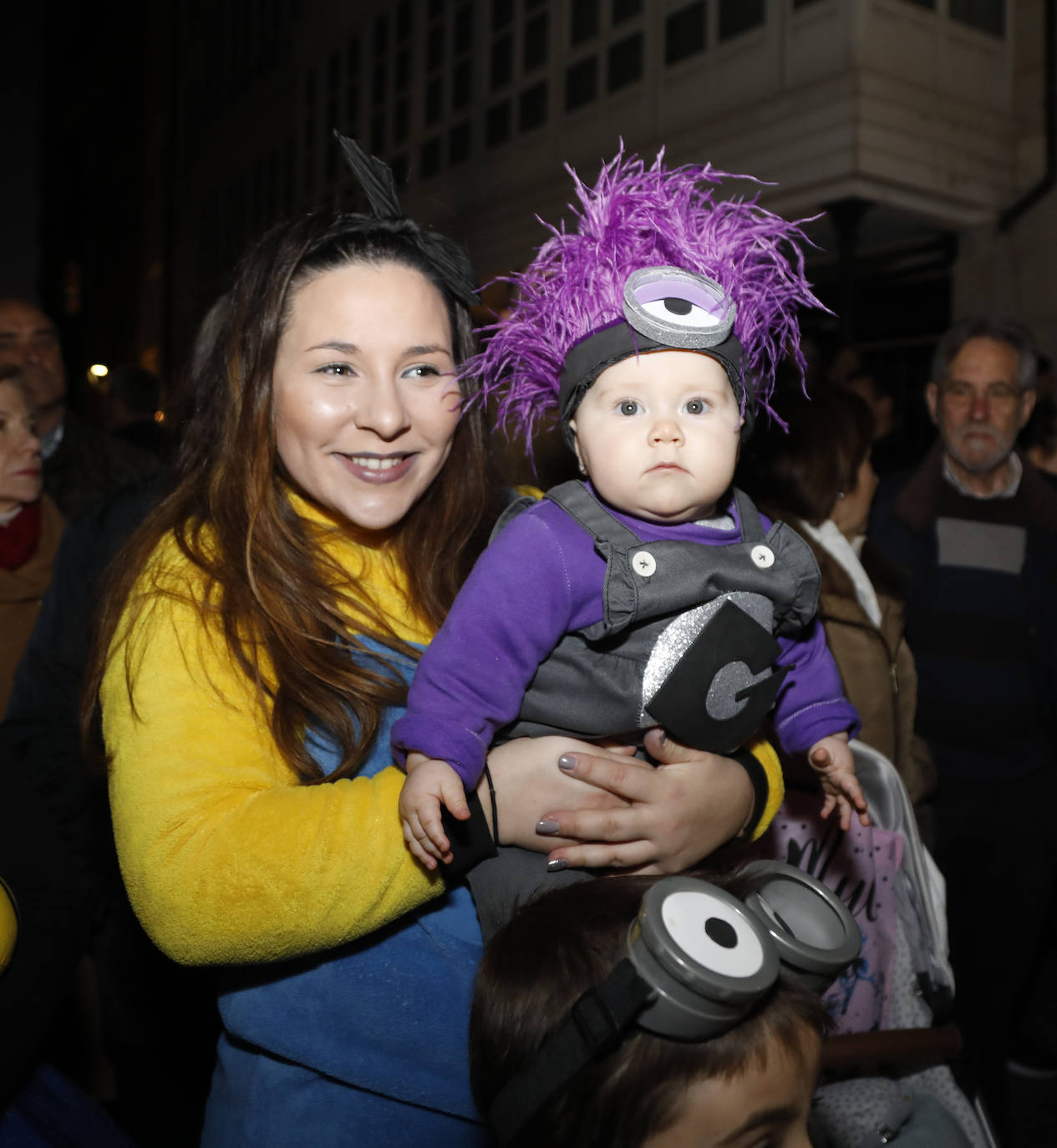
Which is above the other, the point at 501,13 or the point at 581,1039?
the point at 501,13

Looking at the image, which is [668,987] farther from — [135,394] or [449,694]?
[135,394]

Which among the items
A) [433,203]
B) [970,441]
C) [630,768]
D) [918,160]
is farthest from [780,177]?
[630,768]

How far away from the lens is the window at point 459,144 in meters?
12.8

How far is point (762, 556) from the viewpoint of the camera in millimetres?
1538

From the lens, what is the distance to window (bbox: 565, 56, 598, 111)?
10.6 meters

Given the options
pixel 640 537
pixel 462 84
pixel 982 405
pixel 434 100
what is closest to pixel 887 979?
pixel 640 537

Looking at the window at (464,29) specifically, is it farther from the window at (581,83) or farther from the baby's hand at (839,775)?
the baby's hand at (839,775)

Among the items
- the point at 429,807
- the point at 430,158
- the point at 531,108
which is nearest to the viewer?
the point at 429,807

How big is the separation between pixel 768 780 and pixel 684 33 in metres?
9.76

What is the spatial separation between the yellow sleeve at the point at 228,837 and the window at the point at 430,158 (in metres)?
13.4

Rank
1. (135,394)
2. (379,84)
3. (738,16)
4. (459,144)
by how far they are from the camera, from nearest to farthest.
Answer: (135,394), (738,16), (459,144), (379,84)

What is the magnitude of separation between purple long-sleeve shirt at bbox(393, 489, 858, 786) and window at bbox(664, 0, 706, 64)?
9.44 m

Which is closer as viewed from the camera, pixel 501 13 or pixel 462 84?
pixel 501 13

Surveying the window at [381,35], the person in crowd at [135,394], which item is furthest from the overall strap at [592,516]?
the window at [381,35]
